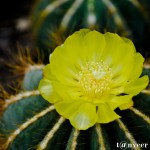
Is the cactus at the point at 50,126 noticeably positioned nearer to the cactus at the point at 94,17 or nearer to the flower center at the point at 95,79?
the flower center at the point at 95,79

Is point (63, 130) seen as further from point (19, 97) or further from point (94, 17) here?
point (94, 17)

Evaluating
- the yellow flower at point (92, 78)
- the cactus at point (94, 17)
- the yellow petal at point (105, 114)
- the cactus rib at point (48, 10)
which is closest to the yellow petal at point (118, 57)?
the yellow flower at point (92, 78)

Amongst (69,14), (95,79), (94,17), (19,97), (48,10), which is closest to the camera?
(95,79)

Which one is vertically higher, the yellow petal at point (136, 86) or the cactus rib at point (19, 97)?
the cactus rib at point (19, 97)

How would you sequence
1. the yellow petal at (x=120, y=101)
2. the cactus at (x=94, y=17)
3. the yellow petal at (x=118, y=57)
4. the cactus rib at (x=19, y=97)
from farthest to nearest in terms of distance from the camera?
the cactus at (x=94, y=17) → the cactus rib at (x=19, y=97) → the yellow petal at (x=118, y=57) → the yellow petal at (x=120, y=101)

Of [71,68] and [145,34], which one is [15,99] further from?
[145,34]

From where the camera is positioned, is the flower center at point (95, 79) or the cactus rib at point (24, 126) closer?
the flower center at point (95, 79)

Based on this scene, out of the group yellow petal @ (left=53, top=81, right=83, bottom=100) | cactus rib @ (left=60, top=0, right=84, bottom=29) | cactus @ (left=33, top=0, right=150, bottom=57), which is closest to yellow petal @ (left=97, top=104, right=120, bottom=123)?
yellow petal @ (left=53, top=81, right=83, bottom=100)

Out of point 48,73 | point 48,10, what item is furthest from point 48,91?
point 48,10
